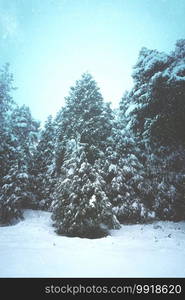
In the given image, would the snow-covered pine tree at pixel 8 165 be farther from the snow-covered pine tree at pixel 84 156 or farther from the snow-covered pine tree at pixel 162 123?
the snow-covered pine tree at pixel 162 123

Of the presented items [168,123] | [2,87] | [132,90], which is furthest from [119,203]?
[2,87]

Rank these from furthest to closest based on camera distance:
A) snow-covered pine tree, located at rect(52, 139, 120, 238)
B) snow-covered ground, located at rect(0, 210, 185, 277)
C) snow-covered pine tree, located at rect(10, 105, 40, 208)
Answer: snow-covered pine tree, located at rect(10, 105, 40, 208), snow-covered pine tree, located at rect(52, 139, 120, 238), snow-covered ground, located at rect(0, 210, 185, 277)

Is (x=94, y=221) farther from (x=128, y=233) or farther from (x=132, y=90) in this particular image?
(x=132, y=90)

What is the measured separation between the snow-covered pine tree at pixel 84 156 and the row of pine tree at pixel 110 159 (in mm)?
59

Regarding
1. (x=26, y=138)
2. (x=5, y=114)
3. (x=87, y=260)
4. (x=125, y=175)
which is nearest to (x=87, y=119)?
(x=125, y=175)

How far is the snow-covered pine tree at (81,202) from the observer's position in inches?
496

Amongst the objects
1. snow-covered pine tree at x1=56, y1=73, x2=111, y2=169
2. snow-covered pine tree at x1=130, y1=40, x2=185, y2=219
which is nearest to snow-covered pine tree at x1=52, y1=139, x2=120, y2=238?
snow-covered pine tree at x1=56, y1=73, x2=111, y2=169

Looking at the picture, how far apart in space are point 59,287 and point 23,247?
11.5 ft

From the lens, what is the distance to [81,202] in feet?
41.9

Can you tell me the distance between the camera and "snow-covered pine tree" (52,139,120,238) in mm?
12586

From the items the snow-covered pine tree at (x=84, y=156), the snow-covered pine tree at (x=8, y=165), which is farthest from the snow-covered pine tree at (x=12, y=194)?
the snow-covered pine tree at (x=84, y=156)

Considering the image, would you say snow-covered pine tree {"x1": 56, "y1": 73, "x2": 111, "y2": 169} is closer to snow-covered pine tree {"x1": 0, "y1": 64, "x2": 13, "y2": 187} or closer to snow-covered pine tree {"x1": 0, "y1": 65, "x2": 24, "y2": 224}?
snow-covered pine tree {"x1": 0, "y1": 65, "x2": 24, "y2": 224}

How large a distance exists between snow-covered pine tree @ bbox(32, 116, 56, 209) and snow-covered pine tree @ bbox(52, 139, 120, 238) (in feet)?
23.6

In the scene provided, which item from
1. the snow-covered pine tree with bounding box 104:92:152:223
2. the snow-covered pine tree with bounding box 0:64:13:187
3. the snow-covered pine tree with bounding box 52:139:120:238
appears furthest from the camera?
the snow-covered pine tree with bounding box 0:64:13:187
